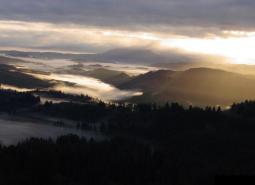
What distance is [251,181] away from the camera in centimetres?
2034

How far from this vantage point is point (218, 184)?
20.1 metres

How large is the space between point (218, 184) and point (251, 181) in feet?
4.10

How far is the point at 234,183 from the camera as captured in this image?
20000 mm

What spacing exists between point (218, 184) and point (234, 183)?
1.81 ft
